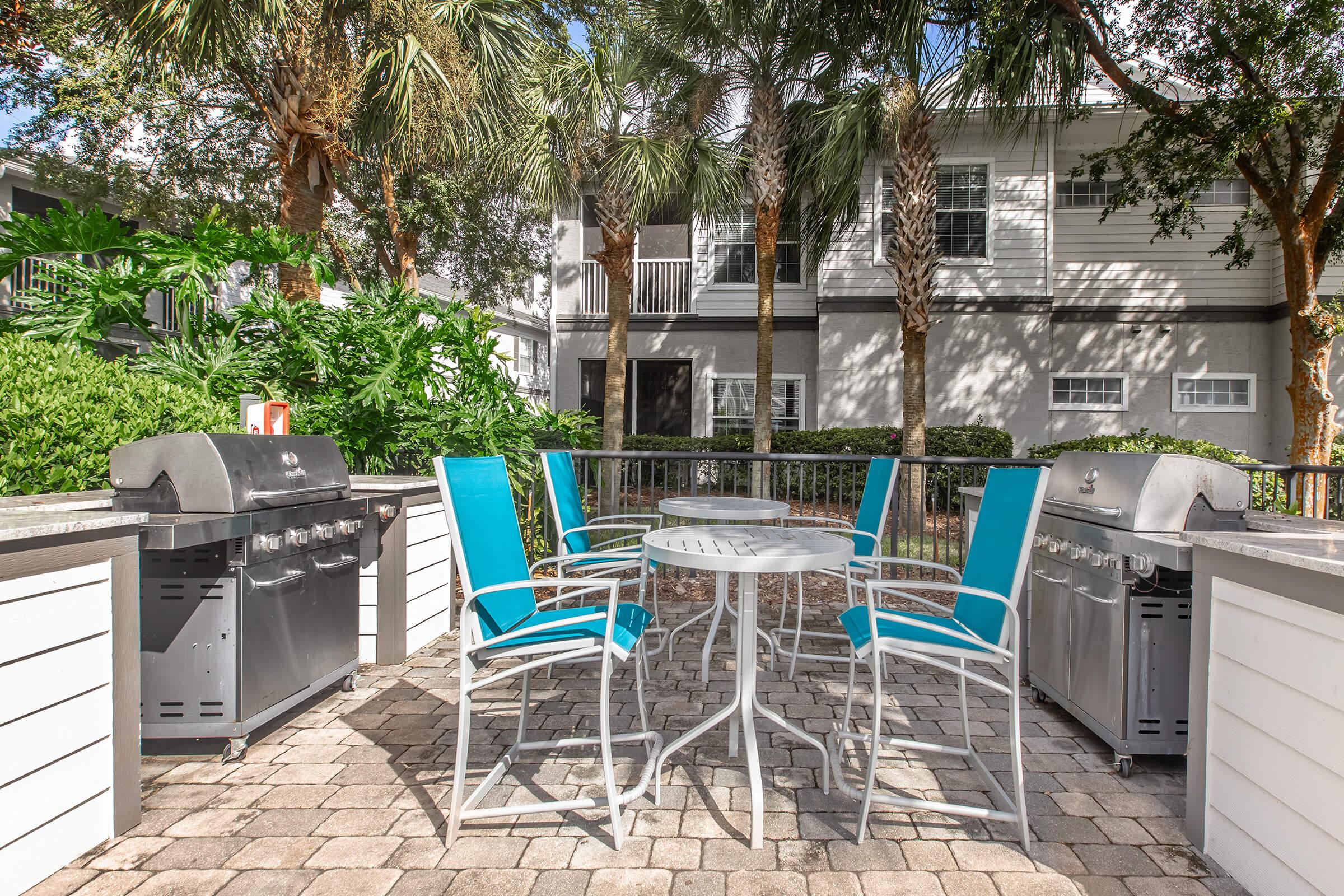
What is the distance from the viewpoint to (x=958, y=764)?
2852 millimetres

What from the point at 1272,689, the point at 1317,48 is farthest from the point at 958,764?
the point at 1317,48

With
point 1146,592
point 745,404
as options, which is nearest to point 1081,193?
point 745,404

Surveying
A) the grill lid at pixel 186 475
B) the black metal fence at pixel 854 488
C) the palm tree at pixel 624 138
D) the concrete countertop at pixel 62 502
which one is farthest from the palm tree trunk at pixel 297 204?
the grill lid at pixel 186 475

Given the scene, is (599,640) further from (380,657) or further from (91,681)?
(380,657)

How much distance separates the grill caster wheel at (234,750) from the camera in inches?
109

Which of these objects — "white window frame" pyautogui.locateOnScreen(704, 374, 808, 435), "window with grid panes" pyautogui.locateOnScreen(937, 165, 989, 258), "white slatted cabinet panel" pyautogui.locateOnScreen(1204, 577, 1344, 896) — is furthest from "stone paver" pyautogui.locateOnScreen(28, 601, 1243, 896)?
"window with grid panes" pyautogui.locateOnScreen(937, 165, 989, 258)

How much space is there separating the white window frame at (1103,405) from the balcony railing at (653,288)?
6785 mm

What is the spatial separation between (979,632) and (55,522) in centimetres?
306

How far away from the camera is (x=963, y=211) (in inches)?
456

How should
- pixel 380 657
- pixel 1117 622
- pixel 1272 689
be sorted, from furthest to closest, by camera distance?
pixel 380 657, pixel 1117 622, pixel 1272 689

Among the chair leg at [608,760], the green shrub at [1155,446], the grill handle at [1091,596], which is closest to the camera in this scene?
the chair leg at [608,760]

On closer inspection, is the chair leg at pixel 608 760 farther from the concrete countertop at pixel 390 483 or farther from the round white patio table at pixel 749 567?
the concrete countertop at pixel 390 483

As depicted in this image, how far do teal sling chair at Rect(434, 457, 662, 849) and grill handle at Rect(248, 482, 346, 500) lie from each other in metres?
0.90

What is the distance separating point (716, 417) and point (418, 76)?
8.12 m
